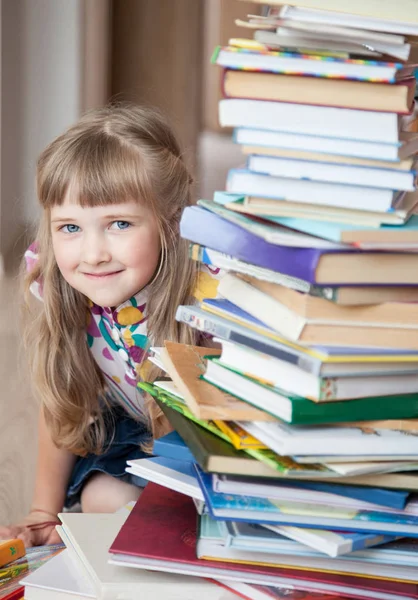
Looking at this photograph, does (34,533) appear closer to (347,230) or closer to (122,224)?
(122,224)

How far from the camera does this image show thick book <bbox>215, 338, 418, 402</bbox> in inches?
33.1

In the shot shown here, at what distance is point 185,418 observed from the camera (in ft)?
3.20

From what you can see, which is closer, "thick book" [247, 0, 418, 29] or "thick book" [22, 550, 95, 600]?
"thick book" [247, 0, 418, 29]

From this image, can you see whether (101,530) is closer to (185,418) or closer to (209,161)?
(185,418)

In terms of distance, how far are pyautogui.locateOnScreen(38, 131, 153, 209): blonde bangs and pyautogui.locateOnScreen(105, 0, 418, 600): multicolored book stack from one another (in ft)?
1.80

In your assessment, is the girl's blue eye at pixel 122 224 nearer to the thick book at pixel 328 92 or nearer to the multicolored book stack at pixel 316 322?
A: the multicolored book stack at pixel 316 322

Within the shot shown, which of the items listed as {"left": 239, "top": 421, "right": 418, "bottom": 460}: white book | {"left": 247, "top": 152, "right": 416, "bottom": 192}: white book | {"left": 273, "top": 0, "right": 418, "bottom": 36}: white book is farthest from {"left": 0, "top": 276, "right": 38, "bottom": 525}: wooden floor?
{"left": 273, "top": 0, "right": 418, "bottom": 36}: white book

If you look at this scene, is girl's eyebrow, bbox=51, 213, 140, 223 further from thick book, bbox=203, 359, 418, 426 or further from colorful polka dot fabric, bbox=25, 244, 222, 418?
thick book, bbox=203, 359, 418, 426

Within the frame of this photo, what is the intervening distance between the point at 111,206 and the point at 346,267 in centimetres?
70

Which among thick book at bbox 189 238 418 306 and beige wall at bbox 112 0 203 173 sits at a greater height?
beige wall at bbox 112 0 203 173

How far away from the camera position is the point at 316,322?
0.83 metres

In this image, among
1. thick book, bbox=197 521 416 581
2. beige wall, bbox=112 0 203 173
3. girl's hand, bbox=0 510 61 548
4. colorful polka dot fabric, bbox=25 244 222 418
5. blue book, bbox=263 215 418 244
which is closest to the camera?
blue book, bbox=263 215 418 244

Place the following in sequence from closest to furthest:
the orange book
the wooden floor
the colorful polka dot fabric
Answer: the orange book
the colorful polka dot fabric
the wooden floor

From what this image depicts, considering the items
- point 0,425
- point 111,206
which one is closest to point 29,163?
point 0,425
